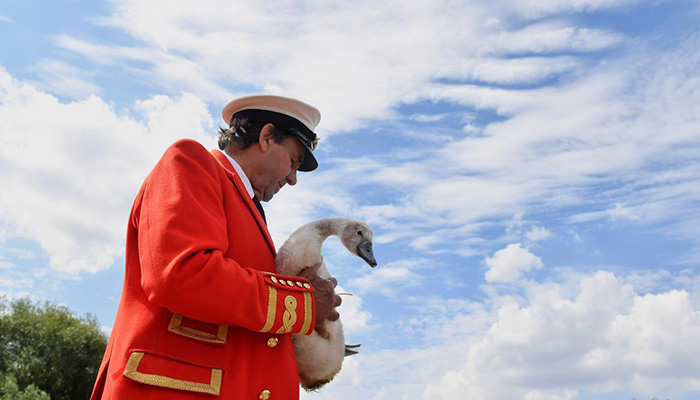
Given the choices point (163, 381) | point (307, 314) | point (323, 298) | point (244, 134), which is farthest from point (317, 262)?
A: point (163, 381)

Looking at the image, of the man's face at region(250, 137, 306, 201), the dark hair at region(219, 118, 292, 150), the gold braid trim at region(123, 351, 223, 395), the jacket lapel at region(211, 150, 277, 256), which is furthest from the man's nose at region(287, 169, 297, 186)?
the gold braid trim at region(123, 351, 223, 395)

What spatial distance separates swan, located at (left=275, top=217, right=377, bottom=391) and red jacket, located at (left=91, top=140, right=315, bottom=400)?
6.9 inches

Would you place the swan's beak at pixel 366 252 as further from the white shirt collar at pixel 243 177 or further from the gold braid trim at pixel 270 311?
the gold braid trim at pixel 270 311

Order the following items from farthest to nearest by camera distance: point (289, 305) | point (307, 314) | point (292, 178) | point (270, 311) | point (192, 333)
Result: point (292, 178)
point (307, 314)
point (289, 305)
point (270, 311)
point (192, 333)

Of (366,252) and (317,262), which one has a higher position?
(366,252)

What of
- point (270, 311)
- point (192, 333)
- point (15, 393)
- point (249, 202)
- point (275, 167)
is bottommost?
point (192, 333)

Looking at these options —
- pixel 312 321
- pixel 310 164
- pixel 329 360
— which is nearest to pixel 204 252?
pixel 312 321

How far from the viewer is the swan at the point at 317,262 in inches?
145

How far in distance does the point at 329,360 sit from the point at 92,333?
29.1m

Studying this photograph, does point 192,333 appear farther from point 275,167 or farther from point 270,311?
point 275,167

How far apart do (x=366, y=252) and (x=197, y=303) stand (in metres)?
1.31

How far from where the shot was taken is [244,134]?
4121 millimetres

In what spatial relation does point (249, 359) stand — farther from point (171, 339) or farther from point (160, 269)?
point (160, 269)

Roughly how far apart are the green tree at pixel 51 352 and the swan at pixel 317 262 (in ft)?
90.8
